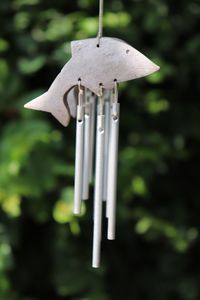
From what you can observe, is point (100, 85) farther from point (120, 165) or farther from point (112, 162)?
point (120, 165)

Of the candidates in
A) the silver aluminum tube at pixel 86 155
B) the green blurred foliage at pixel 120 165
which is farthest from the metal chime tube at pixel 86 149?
the green blurred foliage at pixel 120 165

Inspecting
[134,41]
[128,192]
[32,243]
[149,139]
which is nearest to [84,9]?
[134,41]

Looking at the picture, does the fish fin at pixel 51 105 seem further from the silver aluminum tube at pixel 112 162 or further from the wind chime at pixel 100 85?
the silver aluminum tube at pixel 112 162

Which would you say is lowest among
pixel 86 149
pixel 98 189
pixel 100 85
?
pixel 98 189

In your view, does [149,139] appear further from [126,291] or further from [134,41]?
[126,291]

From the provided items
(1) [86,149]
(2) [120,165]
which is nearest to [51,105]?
(1) [86,149]

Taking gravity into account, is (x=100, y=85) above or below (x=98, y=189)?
above
